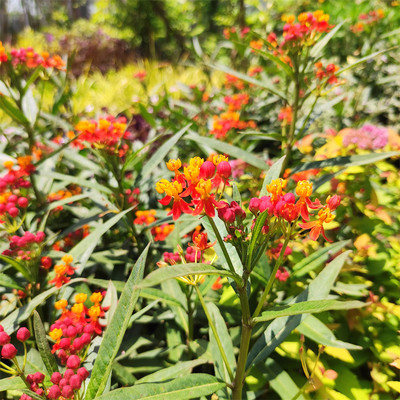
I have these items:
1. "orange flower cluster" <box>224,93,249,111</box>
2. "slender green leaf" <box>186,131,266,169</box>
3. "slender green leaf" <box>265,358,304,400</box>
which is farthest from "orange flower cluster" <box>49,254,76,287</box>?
"orange flower cluster" <box>224,93,249,111</box>

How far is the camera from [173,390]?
0.82m

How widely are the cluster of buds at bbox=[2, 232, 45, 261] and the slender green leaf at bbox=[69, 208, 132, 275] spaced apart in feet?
0.45

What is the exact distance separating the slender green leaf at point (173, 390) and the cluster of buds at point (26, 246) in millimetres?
709

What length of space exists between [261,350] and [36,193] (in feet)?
4.35

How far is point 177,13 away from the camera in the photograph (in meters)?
9.82

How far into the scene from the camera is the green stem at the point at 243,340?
807mm

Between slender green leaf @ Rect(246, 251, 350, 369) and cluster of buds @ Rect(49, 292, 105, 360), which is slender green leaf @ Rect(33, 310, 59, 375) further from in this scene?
slender green leaf @ Rect(246, 251, 350, 369)

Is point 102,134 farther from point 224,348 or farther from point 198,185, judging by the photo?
point 224,348

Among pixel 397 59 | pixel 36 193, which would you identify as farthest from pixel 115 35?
pixel 36 193

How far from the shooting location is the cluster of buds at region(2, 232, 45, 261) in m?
1.23

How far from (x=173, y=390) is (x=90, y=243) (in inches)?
26.8

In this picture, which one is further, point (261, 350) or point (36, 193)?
point (36, 193)

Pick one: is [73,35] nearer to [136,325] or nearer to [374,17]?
[374,17]

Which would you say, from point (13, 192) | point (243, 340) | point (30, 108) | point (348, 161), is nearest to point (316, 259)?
→ point (348, 161)
